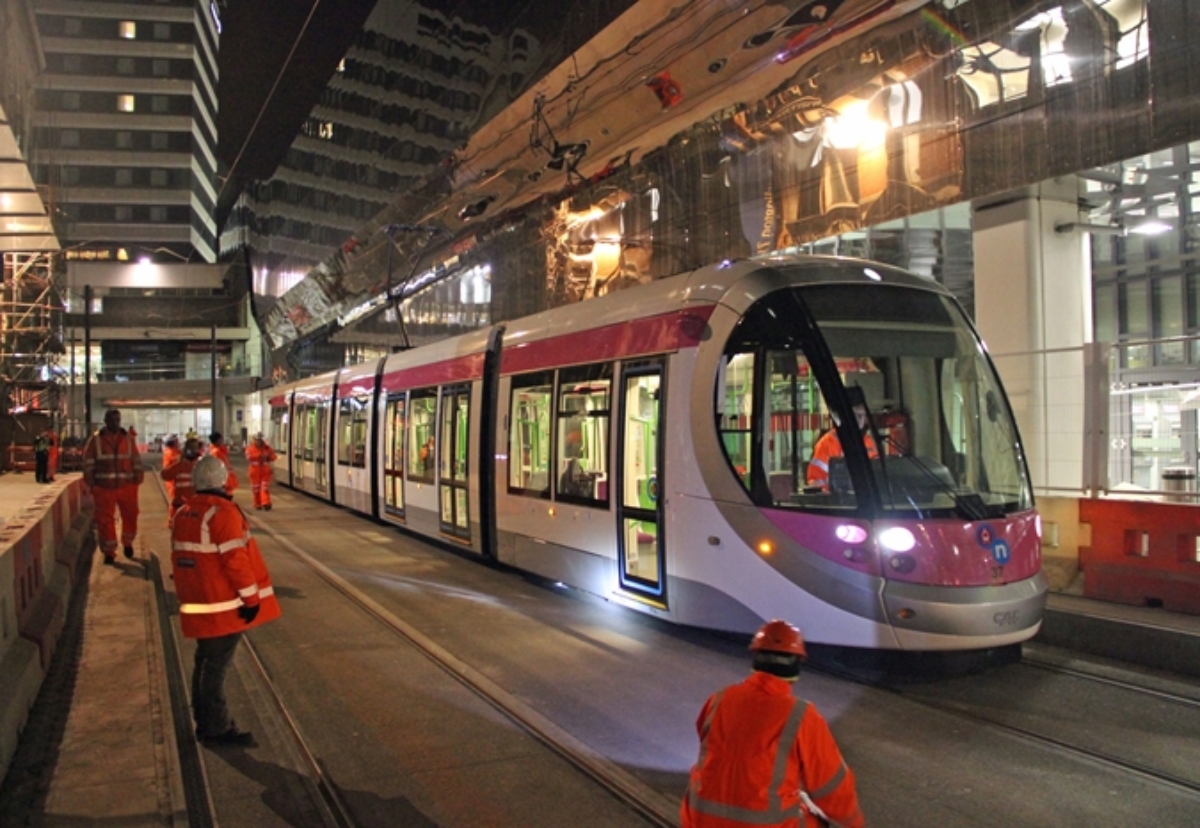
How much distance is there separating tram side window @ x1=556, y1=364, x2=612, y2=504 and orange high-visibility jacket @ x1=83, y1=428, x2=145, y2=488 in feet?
18.7

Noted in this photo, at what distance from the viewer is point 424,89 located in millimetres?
24688

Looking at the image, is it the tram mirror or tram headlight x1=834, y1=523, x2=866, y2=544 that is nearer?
tram headlight x1=834, y1=523, x2=866, y2=544

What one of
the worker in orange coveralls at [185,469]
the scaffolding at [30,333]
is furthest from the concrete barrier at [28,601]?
the scaffolding at [30,333]

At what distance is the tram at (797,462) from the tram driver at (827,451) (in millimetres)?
16

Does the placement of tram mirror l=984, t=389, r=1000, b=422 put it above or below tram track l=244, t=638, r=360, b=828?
above

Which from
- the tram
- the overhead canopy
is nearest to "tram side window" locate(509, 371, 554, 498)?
the tram

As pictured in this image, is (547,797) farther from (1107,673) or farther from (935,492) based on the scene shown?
(1107,673)

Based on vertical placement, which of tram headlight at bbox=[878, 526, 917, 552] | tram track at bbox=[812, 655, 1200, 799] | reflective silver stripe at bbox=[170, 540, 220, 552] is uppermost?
reflective silver stripe at bbox=[170, 540, 220, 552]

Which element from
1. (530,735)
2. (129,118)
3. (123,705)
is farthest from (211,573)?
(129,118)

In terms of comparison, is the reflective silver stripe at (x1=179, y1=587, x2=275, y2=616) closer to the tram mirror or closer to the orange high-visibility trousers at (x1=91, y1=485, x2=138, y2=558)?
the tram mirror

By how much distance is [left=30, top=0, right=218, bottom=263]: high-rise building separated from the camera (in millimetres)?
74188

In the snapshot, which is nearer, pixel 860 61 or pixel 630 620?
pixel 630 620

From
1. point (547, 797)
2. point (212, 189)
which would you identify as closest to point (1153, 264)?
point (547, 797)

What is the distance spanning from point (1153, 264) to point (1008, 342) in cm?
687
